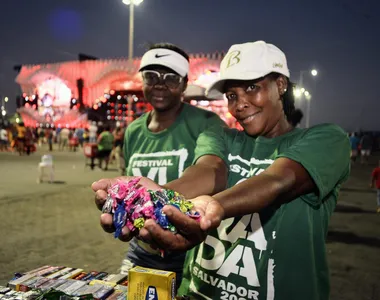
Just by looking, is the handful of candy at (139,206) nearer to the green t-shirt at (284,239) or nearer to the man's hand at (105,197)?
the man's hand at (105,197)

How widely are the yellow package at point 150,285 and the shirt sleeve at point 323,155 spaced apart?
721 millimetres

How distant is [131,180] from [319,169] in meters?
0.81

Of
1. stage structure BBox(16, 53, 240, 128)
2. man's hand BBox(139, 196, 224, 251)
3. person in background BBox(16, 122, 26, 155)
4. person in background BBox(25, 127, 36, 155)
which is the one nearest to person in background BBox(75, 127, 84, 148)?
stage structure BBox(16, 53, 240, 128)

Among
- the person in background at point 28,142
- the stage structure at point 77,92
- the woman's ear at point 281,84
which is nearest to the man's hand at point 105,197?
the woman's ear at point 281,84

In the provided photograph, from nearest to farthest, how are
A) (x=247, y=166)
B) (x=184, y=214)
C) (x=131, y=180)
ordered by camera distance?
1. (x=184, y=214)
2. (x=131, y=180)
3. (x=247, y=166)

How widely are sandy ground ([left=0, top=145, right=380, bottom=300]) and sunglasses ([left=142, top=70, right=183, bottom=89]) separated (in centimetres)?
320

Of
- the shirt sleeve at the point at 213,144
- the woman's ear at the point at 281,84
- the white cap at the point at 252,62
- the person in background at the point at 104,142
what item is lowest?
the person in background at the point at 104,142

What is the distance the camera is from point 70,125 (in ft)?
113

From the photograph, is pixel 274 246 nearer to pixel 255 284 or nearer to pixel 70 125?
pixel 255 284

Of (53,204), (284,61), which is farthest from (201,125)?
(53,204)

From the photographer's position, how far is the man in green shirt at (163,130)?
276 centimetres

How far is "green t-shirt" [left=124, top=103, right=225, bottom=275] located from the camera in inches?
107

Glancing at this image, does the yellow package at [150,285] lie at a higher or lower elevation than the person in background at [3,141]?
higher

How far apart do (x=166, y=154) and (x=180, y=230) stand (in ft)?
4.61
